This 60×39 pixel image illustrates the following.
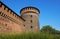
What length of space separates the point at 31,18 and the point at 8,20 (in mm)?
8132

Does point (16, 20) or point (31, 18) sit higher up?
point (31, 18)

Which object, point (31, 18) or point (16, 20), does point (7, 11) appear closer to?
point (16, 20)

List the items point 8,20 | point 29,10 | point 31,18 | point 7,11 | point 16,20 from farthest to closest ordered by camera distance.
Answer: point 29,10 → point 31,18 → point 16,20 → point 8,20 → point 7,11

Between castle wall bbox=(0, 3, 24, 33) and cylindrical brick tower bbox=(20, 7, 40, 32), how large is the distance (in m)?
3.53

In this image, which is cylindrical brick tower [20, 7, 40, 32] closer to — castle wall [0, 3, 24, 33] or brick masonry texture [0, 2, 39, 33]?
brick masonry texture [0, 2, 39, 33]

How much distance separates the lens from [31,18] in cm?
2725

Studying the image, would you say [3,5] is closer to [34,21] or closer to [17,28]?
[17,28]

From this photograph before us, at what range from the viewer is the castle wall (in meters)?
18.2

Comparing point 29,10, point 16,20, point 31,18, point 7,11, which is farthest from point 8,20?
point 29,10

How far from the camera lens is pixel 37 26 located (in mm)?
27094

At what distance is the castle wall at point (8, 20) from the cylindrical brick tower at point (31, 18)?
3528 mm

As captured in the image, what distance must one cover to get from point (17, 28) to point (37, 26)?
5541mm

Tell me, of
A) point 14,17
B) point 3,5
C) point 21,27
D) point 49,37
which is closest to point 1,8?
point 3,5

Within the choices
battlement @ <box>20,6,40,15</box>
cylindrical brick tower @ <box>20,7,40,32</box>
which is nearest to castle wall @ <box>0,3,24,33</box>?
cylindrical brick tower @ <box>20,7,40,32</box>
